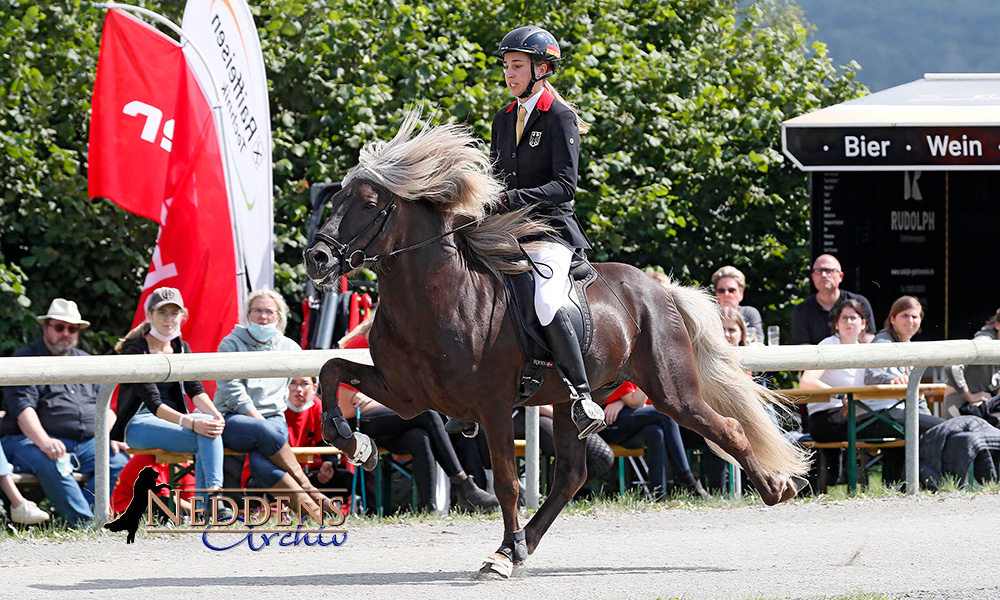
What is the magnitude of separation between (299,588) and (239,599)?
1.23 feet

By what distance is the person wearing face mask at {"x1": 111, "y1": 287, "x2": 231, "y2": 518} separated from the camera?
8156 millimetres

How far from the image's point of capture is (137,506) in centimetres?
760

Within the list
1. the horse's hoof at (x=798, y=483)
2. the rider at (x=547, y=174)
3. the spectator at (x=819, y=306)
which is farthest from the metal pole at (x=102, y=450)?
the spectator at (x=819, y=306)

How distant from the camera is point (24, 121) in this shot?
1330 cm

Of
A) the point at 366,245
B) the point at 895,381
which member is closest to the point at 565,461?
Result: the point at 366,245

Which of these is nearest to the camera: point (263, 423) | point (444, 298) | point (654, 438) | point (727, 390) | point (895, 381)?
point (444, 298)

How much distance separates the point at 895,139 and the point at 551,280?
6923mm

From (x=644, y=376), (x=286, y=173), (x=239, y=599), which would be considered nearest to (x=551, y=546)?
(x=644, y=376)

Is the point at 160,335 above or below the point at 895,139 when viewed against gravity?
below

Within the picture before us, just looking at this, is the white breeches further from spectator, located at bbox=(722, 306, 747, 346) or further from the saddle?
spectator, located at bbox=(722, 306, 747, 346)

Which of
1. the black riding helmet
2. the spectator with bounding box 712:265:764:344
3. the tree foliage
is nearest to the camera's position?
the black riding helmet

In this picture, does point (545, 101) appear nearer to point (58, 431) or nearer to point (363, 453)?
point (363, 453)

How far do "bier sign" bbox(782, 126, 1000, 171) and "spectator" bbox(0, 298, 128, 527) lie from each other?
6.52 meters

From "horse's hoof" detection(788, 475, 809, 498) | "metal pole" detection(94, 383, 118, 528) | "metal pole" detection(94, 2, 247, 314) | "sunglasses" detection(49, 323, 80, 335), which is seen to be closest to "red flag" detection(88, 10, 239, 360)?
"metal pole" detection(94, 2, 247, 314)
